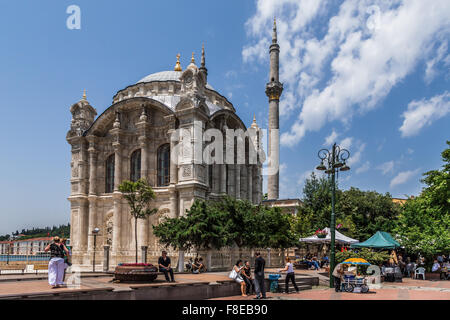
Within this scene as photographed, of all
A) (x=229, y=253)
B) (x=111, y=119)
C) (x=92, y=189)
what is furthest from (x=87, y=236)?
(x=229, y=253)

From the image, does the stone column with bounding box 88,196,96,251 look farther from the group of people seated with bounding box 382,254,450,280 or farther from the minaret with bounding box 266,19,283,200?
the minaret with bounding box 266,19,283,200

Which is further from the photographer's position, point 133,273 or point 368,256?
point 368,256

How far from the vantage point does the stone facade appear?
28.7m

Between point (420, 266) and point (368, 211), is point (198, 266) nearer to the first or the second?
point (420, 266)

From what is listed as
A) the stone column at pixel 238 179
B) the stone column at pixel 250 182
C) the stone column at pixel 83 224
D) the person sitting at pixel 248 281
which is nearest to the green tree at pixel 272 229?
the stone column at pixel 238 179

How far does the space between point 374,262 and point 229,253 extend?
7.97 metres

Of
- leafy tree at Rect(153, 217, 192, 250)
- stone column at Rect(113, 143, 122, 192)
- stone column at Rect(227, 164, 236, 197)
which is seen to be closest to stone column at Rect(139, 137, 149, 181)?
stone column at Rect(113, 143, 122, 192)

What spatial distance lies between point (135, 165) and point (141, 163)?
1366 mm

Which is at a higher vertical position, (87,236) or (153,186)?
(153,186)

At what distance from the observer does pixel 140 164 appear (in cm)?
3200

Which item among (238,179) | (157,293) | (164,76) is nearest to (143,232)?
(238,179)

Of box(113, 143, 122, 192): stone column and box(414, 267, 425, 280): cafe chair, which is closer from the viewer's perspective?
box(414, 267, 425, 280): cafe chair
